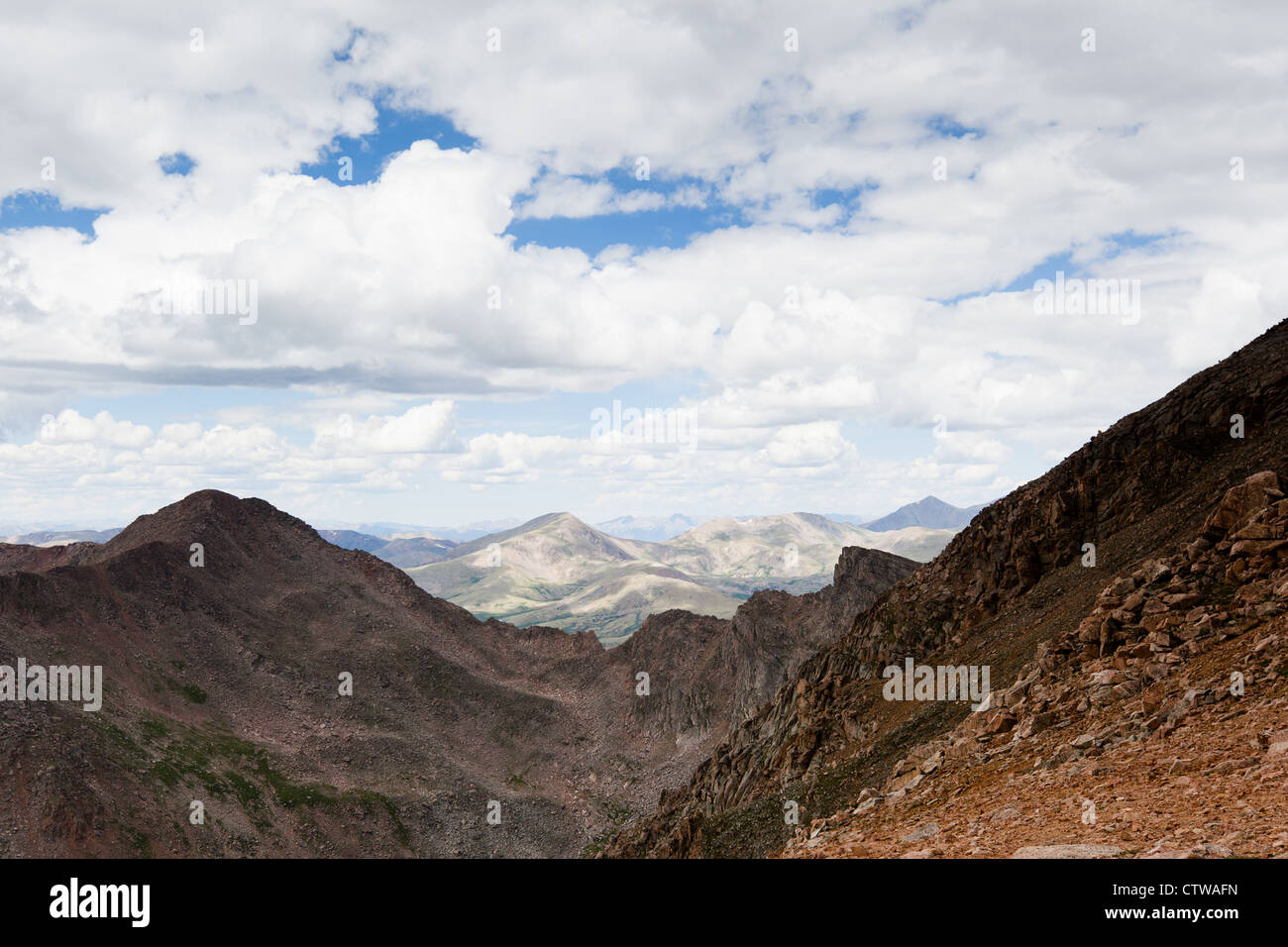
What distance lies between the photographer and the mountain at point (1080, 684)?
17.9 meters

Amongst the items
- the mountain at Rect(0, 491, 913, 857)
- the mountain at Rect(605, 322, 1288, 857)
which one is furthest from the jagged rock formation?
the mountain at Rect(0, 491, 913, 857)

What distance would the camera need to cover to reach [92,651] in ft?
282

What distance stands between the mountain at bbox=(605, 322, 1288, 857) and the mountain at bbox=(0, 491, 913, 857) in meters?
Result: 35.4

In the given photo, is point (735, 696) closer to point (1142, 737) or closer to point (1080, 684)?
point (1080, 684)

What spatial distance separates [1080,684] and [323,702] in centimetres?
9341

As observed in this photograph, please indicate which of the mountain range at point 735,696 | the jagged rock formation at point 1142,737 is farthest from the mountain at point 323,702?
the jagged rock formation at point 1142,737

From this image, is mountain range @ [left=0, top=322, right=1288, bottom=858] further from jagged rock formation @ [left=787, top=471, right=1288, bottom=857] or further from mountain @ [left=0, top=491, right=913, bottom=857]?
mountain @ [left=0, top=491, right=913, bottom=857]

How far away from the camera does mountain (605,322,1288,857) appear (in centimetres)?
1786

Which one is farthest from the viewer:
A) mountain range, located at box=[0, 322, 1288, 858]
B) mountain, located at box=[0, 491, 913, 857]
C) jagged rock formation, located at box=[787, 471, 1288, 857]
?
mountain, located at box=[0, 491, 913, 857]

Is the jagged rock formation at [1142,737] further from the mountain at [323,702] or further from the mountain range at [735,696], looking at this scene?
the mountain at [323,702]

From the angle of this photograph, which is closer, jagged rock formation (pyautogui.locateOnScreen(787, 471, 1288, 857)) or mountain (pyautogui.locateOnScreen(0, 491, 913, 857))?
jagged rock formation (pyautogui.locateOnScreen(787, 471, 1288, 857))

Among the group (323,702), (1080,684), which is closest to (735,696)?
(323,702)
